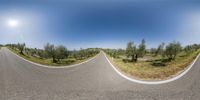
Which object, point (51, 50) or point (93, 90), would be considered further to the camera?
point (51, 50)

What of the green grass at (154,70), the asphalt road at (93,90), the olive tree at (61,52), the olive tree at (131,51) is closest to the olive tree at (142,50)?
the olive tree at (131,51)

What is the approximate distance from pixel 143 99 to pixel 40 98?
121 inches

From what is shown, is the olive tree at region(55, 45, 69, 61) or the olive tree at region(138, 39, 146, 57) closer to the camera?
the olive tree at region(55, 45, 69, 61)

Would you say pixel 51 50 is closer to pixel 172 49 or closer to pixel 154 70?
pixel 154 70

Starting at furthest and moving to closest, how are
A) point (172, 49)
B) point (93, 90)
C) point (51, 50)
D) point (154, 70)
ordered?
point (172, 49) < point (51, 50) < point (154, 70) < point (93, 90)

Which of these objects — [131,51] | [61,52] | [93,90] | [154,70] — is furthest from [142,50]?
[93,90]

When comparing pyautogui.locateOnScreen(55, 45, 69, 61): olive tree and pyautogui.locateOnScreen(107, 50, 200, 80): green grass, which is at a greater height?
pyautogui.locateOnScreen(55, 45, 69, 61): olive tree

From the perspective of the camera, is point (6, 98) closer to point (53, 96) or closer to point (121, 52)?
point (53, 96)

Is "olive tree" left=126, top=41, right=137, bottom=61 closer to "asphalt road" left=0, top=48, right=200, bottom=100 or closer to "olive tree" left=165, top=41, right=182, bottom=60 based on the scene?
"olive tree" left=165, top=41, right=182, bottom=60

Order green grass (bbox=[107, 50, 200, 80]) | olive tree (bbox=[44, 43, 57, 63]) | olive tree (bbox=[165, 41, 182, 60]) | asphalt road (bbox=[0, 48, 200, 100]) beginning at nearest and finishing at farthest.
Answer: asphalt road (bbox=[0, 48, 200, 100]) < green grass (bbox=[107, 50, 200, 80]) < olive tree (bbox=[44, 43, 57, 63]) < olive tree (bbox=[165, 41, 182, 60])

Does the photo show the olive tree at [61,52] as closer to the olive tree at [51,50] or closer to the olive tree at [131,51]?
the olive tree at [51,50]

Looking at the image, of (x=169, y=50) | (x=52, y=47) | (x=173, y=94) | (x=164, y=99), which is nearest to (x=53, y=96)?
(x=164, y=99)

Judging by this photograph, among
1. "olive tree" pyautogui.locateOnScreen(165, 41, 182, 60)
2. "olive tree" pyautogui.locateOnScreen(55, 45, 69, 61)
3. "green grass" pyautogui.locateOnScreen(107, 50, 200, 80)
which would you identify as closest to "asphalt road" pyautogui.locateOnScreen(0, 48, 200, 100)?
"green grass" pyautogui.locateOnScreen(107, 50, 200, 80)

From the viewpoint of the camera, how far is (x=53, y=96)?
5410mm
